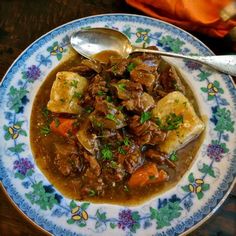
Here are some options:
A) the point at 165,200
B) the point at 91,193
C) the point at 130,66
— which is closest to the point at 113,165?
the point at 91,193

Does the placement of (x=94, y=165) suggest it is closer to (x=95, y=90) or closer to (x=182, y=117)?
(x=95, y=90)

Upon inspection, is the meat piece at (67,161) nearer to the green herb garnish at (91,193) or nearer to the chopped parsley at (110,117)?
the green herb garnish at (91,193)

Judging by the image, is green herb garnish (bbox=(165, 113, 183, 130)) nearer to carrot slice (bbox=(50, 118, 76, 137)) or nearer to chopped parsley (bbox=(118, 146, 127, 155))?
chopped parsley (bbox=(118, 146, 127, 155))

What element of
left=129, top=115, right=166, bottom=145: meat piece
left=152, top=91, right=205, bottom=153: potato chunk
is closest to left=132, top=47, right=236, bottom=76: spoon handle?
left=152, top=91, right=205, bottom=153: potato chunk

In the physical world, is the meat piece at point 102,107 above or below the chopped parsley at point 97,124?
above

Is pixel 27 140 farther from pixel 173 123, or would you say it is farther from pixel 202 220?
pixel 202 220

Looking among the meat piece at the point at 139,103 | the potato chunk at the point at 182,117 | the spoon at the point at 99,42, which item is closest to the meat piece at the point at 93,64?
the spoon at the point at 99,42
